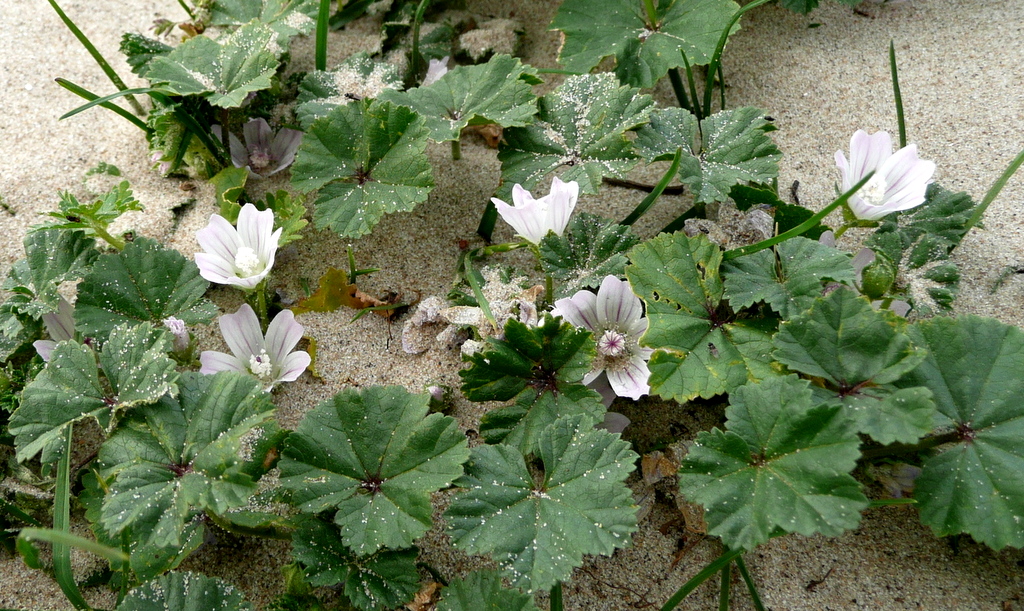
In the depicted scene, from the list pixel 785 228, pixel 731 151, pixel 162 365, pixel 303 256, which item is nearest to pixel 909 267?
pixel 785 228

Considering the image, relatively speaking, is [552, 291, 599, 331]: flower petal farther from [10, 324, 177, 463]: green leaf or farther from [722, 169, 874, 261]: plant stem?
[10, 324, 177, 463]: green leaf

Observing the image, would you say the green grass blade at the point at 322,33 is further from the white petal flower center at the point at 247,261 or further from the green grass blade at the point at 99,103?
the white petal flower center at the point at 247,261

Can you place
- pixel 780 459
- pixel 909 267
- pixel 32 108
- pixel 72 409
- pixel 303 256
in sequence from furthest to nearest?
pixel 32 108 → pixel 303 256 → pixel 909 267 → pixel 72 409 → pixel 780 459

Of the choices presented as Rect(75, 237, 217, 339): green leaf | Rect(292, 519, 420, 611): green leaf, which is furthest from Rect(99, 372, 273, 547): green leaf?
Rect(75, 237, 217, 339): green leaf

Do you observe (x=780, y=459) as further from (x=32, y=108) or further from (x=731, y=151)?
(x=32, y=108)

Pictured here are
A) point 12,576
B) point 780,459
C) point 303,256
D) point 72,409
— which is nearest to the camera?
point 780,459

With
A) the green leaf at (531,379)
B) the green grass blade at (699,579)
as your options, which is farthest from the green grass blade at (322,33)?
the green grass blade at (699,579)

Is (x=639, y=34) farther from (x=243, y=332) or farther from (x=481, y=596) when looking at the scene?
(x=481, y=596)
